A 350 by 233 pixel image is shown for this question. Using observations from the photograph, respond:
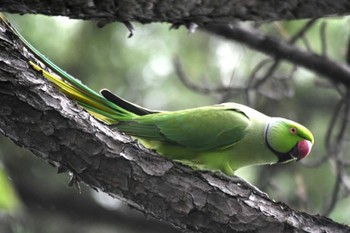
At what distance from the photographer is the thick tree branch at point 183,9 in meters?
2.19

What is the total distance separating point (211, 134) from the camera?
281 cm

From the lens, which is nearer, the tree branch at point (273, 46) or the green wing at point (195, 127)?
the green wing at point (195, 127)

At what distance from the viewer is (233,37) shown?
3885 millimetres

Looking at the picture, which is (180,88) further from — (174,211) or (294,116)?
(174,211)

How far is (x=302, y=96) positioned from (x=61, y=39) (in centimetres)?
224

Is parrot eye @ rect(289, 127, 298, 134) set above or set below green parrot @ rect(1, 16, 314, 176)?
above

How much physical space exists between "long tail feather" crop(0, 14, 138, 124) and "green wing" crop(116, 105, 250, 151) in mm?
85

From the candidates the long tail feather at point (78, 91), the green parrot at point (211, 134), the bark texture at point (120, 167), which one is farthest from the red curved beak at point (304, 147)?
the long tail feather at point (78, 91)

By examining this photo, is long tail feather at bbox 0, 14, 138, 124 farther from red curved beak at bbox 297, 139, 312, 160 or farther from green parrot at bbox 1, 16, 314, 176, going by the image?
red curved beak at bbox 297, 139, 312, 160

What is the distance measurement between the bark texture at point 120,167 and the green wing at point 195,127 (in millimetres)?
414

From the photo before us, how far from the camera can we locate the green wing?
2.75m

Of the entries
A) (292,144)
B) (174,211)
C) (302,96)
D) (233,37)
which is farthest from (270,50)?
(174,211)

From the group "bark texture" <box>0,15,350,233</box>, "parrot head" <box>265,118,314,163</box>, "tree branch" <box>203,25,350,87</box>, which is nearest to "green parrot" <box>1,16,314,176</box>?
"parrot head" <box>265,118,314,163</box>

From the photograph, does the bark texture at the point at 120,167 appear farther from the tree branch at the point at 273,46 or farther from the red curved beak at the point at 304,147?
the tree branch at the point at 273,46
